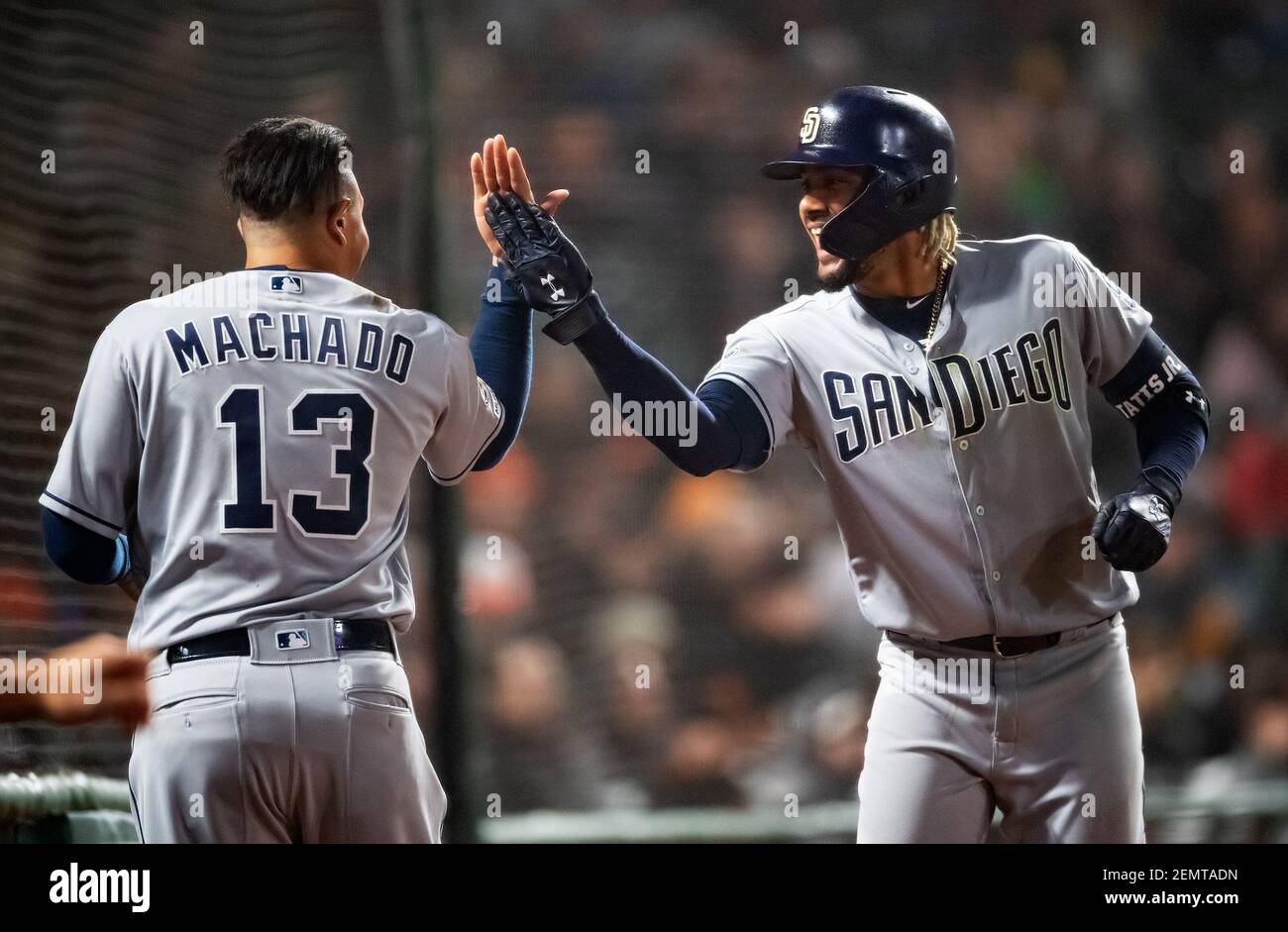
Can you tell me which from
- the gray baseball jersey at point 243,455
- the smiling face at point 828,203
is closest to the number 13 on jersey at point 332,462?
the gray baseball jersey at point 243,455

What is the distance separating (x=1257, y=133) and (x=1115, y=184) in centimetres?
33

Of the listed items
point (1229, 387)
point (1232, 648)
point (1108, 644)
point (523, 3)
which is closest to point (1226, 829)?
point (1232, 648)

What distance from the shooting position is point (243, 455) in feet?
5.92

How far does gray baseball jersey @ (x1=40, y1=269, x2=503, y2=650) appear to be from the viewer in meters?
1.81

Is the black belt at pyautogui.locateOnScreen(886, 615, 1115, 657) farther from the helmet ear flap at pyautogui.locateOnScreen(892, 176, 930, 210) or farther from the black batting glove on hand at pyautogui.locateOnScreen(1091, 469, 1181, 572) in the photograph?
the helmet ear flap at pyautogui.locateOnScreen(892, 176, 930, 210)

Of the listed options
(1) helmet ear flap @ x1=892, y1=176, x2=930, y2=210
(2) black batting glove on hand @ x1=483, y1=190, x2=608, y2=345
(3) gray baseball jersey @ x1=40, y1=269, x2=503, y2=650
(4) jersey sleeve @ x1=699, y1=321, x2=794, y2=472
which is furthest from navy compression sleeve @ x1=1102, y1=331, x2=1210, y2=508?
(3) gray baseball jersey @ x1=40, y1=269, x2=503, y2=650

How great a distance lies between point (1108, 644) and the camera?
2100mm

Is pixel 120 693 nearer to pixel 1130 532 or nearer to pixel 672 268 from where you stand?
pixel 1130 532

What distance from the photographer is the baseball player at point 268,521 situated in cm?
174

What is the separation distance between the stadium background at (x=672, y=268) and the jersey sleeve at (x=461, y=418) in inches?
38.7

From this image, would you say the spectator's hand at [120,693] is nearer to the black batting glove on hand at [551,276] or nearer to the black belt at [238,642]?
the black belt at [238,642]

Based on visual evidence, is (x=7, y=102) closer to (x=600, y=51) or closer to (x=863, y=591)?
(x=600, y=51)

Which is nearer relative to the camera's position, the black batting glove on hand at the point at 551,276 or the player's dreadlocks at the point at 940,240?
the black batting glove on hand at the point at 551,276

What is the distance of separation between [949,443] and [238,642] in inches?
43.8
